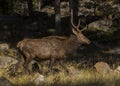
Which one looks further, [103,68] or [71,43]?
[71,43]

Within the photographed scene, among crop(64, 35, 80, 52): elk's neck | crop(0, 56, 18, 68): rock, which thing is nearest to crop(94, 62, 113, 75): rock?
crop(64, 35, 80, 52): elk's neck

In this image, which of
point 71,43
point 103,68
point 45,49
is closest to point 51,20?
point 71,43

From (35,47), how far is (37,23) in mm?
21987

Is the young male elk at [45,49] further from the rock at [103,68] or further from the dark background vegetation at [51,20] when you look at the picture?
the dark background vegetation at [51,20]

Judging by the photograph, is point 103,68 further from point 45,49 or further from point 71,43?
point 45,49

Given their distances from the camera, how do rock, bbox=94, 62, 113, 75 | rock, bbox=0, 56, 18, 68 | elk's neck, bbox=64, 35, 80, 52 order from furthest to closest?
rock, bbox=0, 56, 18, 68 → elk's neck, bbox=64, 35, 80, 52 → rock, bbox=94, 62, 113, 75

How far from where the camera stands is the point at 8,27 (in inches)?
1303

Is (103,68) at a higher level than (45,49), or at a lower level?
lower

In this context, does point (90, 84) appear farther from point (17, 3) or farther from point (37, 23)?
point (17, 3)

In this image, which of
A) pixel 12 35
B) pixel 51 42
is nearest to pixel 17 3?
pixel 12 35

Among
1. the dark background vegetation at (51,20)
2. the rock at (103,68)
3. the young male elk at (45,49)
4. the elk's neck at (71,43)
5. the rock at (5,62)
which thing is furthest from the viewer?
the dark background vegetation at (51,20)

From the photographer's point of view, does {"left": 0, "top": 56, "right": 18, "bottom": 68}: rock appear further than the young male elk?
Yes

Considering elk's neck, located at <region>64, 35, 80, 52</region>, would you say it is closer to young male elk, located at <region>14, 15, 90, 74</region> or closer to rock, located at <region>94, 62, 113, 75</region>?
young male elk, located at <region>14, 15, 90, 74</region>

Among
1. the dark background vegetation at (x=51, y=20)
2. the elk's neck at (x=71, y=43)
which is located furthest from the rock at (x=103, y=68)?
the dark background vegetation at (x=51, y=20)
